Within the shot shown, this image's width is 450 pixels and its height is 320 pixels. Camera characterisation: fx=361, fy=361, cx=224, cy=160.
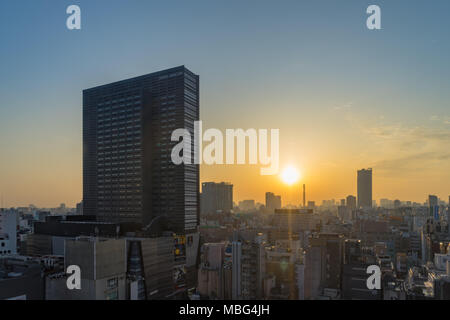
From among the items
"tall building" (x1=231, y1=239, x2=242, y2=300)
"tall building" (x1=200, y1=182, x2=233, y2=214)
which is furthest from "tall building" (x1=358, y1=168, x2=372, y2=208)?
"tall building" (x1=231, y1=239, x2=242, y2=300)

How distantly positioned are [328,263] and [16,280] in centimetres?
1278

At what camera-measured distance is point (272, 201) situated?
165 ft

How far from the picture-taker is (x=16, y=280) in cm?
932

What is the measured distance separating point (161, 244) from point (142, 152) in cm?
848

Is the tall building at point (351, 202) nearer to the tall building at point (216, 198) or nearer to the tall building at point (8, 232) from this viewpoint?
the tall building at point (216, 198)

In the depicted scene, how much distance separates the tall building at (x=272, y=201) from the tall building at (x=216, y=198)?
31.3 ft

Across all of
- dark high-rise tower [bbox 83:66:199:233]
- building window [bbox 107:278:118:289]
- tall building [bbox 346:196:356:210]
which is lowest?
tall building [bbox 346:196:356:210]

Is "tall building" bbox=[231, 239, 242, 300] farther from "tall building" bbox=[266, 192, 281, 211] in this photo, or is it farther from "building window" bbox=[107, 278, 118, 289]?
"tall building" bbox=[266, 192, 281, 211]

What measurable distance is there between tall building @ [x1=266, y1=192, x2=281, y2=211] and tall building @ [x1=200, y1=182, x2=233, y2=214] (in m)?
9.53

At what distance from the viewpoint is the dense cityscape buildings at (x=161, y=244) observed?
10.6 meters

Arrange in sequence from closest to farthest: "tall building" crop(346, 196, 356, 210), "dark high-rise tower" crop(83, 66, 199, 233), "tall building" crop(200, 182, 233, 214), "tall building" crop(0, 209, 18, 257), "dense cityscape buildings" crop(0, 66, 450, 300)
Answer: "dense cityscape buildings" crop(0, 66, 450, 300) < "tall building" crop(0, 209, 18, 257) < "dark high-rise tower" crop(83, 66, 199, 233) < "tall building" crop(200, 182, 233, 214) < "tall building" crop(346, 196, 356, 210)

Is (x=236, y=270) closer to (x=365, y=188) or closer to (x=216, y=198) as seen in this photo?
(x=216, y=198)

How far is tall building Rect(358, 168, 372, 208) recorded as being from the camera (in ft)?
115
